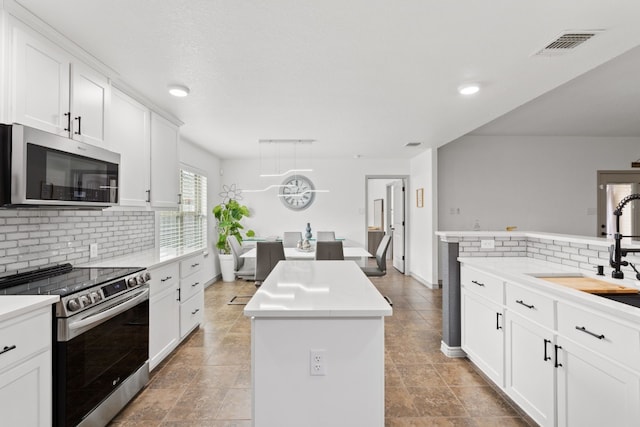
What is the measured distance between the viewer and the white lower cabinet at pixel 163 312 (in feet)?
8.54

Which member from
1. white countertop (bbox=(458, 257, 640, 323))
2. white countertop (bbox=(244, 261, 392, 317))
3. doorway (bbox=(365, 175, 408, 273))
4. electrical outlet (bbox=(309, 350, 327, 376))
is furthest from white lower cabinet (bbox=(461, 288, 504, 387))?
doorway (bbox=(365, 175, 408, 273))

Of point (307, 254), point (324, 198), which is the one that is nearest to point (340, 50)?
point (307, 254)

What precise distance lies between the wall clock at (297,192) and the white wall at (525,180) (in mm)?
2436

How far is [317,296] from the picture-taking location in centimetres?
164

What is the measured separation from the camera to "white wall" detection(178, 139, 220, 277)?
5.20 meters

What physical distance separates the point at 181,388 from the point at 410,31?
112 inches

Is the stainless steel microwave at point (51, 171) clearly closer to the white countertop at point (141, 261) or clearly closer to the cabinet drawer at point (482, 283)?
the white countertop at point (141, 261)

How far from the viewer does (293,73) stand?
→ 2.54 m

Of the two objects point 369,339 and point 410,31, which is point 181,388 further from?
point 410,31

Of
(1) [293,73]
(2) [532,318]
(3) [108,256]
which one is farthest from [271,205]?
(2) [532,318]

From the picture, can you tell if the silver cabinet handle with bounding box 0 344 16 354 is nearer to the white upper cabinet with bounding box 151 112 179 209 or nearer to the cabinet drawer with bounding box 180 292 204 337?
the cabinet drawer with bounding box 180 292 204 337

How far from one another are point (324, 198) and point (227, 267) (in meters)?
2.24

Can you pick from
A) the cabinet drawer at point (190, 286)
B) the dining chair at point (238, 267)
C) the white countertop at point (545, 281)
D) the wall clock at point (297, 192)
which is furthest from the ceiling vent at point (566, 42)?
the wall clock at point (297, 192)

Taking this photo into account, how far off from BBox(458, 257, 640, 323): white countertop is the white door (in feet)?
13.1
